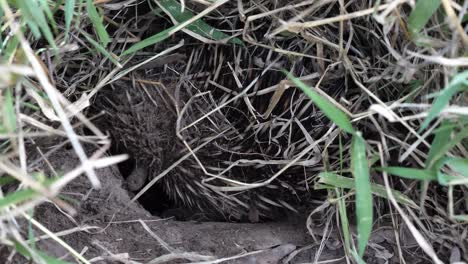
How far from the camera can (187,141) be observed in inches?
58.4

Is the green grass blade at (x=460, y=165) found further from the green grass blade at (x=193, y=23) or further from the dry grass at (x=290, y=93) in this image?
the green grass blade at (x=193, y=23)

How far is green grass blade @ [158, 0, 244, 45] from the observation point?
134 cm

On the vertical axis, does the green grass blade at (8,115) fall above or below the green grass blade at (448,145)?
above

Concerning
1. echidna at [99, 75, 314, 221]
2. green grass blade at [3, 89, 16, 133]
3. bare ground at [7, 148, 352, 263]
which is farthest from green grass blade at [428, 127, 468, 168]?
green grass blade at [3, 89, 16, 133]

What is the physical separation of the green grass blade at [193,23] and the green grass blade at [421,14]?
0.42 m

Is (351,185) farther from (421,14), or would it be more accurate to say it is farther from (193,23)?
(193,23)

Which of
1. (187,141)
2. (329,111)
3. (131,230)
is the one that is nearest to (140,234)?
(131,230)

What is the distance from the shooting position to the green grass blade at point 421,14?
42.2 inches

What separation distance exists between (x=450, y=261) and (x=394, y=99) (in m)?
0.36

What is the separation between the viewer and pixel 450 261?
4.04 ft

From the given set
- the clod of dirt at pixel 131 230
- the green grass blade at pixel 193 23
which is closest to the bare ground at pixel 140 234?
the clod of dirt at pixel 131 230

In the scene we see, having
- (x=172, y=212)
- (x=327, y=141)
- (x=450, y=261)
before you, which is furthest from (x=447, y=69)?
(x=172, y=212)

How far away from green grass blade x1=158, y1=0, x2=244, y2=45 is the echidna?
0.53 feet

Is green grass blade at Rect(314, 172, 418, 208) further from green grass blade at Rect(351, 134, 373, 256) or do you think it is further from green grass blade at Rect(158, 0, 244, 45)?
green grass blade at Rect(158, 0, 244, 45)
